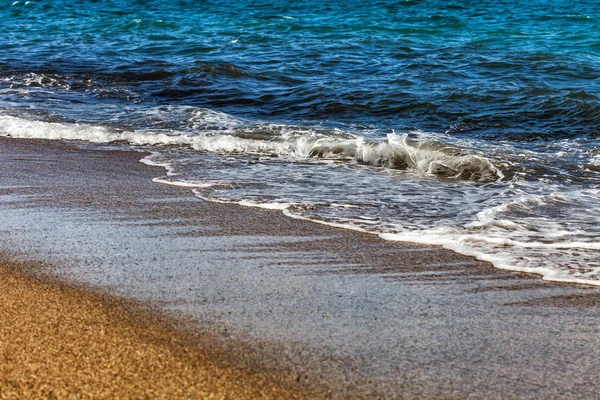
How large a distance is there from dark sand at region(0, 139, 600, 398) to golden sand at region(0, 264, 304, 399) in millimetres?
10

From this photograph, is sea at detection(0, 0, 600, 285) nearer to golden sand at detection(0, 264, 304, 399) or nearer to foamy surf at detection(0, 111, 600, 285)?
foamy surf at detection(0, 111, 600, 285)

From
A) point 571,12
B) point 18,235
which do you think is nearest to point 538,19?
point 571,12

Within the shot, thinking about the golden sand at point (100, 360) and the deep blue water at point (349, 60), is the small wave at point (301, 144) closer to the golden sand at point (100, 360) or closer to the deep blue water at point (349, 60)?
the deep blue water at point (349, 60)

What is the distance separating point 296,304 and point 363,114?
6.27 m

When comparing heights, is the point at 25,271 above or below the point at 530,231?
above

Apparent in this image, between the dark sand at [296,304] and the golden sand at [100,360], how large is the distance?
1 cm

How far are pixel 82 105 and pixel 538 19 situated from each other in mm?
12408

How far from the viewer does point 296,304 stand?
3111 millimetres

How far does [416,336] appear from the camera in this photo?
2.82 meters

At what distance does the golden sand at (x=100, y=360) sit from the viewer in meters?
2.34

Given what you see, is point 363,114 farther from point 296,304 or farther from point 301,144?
point 296,304

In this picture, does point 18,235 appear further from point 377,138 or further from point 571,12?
point 571,12

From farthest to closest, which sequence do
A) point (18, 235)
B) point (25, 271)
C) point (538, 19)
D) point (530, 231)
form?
point (538, 19) < point (530, 231) < point (18, 235) < point (25, 271)

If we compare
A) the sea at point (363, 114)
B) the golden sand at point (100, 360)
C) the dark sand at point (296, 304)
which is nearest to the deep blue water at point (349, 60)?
the sea at point (363, 114)
